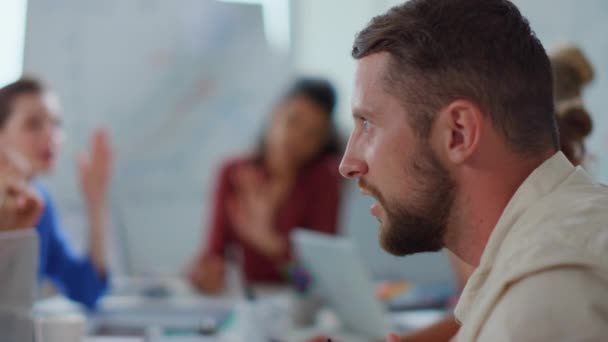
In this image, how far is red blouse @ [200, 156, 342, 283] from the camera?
2.90m

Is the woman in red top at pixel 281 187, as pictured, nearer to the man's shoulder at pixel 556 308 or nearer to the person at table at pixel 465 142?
the person at table at pixel 465 142

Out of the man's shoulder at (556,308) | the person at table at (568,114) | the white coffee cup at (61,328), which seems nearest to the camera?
the man's shoulder at (556,308)

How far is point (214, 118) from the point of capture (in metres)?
3.78

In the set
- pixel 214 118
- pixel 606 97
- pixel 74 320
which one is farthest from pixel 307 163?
pixel 74 320

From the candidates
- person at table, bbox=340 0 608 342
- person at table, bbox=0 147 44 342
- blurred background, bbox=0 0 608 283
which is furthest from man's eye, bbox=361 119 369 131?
blurred background, bbox=0 0 608 283

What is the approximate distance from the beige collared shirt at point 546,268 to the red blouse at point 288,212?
204 cm

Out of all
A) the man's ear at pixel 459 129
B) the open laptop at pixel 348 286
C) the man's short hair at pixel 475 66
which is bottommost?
the open laptop at pixel 348 286

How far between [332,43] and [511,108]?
10.4 feet

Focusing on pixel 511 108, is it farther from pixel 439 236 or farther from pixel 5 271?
pixel 5 271

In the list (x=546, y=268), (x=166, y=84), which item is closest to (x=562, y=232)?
(x=546, y=268)

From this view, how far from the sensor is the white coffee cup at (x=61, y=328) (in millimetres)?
1381

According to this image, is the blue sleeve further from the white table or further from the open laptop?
the open laptop

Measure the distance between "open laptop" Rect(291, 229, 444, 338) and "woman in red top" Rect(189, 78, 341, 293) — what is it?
32.9 inches

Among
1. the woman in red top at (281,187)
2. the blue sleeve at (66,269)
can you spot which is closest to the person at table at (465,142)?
the blue sleeve at (66,269)
